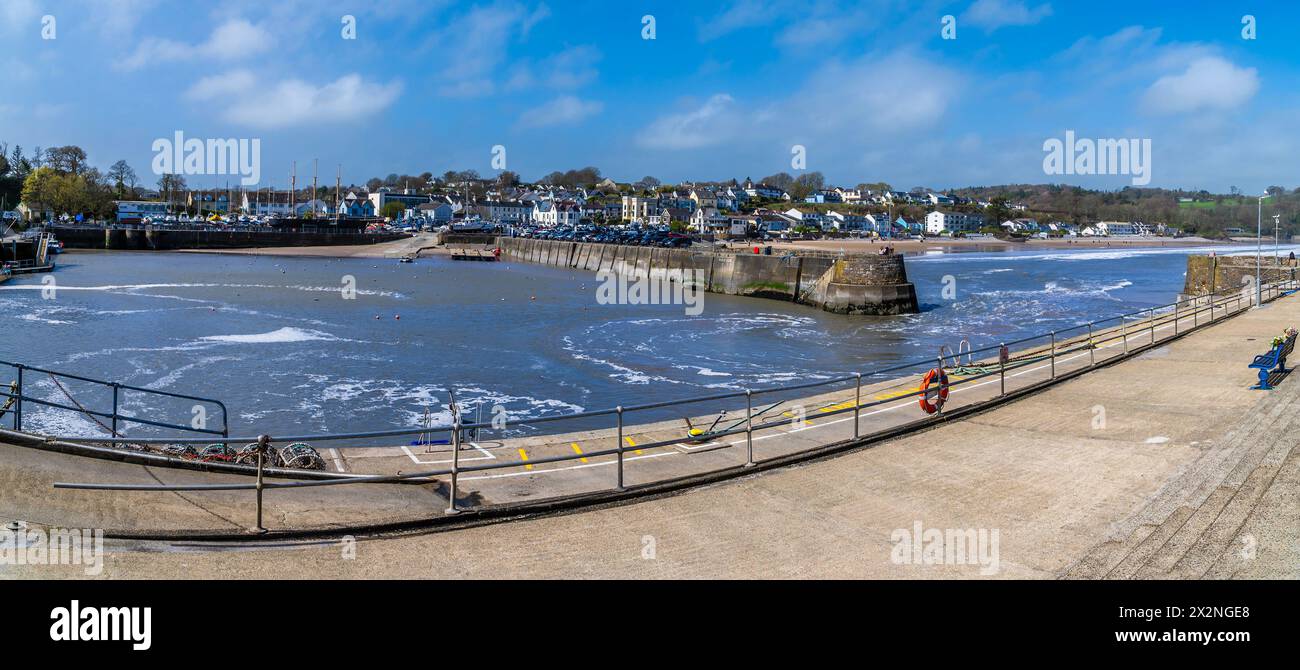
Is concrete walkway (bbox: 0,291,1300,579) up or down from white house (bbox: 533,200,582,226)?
down

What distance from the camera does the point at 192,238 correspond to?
343 feet

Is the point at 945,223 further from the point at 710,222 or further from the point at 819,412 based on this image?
the point at 819,412

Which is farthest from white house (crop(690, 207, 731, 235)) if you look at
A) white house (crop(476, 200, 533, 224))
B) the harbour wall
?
the harbour wall

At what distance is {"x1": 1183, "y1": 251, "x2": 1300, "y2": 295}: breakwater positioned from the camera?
4188 cm

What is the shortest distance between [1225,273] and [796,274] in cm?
2125

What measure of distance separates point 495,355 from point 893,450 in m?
19.2

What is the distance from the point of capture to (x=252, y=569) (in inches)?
247

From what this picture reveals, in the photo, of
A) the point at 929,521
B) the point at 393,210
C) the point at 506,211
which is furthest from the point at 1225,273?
the point at 393,210

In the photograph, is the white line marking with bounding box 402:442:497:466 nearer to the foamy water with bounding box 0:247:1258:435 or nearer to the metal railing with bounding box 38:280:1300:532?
the metal railing with bounding box 38:280:1300:532

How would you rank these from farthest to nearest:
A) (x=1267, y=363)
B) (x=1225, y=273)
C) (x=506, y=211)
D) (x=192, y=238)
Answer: (x=506, y=211), (x=192, y=238), (x=1225, y=273), (x=1267, y=363)

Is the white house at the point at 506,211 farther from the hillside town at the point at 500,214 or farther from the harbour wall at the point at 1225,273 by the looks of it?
the harbour wall at the point at 1225,273

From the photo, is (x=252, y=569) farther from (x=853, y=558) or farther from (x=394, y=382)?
(x=394, y=382)

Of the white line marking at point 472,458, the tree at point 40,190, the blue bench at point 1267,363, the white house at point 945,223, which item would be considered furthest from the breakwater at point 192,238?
the white house at point 945,223

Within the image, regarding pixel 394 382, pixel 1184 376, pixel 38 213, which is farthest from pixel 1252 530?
pixel 38 213
